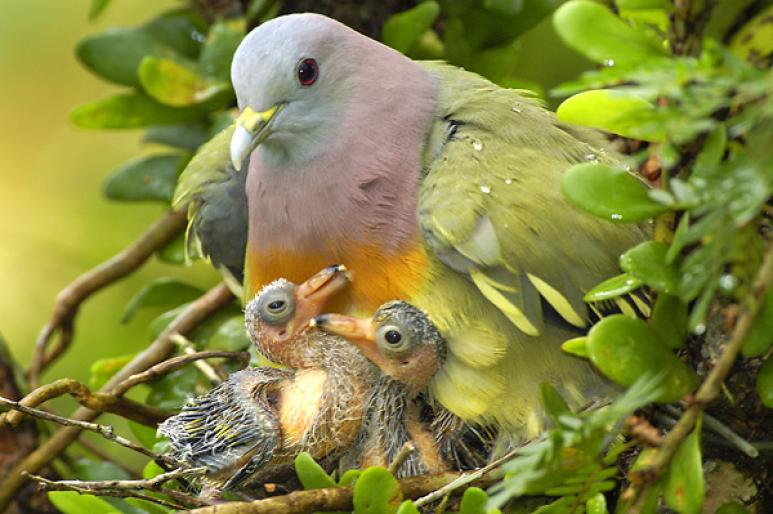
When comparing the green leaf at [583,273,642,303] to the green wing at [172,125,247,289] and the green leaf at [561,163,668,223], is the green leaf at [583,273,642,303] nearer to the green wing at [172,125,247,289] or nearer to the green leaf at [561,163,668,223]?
the green leaf at [561,163,668,223]

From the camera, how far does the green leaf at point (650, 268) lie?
113 centimetres

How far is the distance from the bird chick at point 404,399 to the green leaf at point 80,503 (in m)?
0.42

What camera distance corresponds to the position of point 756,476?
5.08 ft

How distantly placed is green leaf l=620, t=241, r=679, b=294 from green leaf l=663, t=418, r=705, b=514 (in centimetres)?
14

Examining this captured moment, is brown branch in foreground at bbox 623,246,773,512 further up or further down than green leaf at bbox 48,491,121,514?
further up

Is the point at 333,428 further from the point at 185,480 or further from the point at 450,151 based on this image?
the point at 450,151

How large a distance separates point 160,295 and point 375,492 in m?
1.11

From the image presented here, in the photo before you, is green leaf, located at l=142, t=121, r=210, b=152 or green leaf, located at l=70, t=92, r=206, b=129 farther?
green leaf, located at l=142, t=121, r=210, b=152

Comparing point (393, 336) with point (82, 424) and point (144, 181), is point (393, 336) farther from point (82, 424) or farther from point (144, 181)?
point (144, 181)

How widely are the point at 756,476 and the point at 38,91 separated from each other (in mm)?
2331

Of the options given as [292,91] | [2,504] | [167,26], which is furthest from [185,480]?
[167,26]

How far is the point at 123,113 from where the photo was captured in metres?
2.30

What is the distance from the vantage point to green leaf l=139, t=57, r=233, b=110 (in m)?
2.22

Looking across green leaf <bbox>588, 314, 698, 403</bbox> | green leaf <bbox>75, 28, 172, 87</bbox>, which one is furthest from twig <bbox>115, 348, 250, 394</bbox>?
green leaf <bbox>588, 314, 698, 403</bbox>
